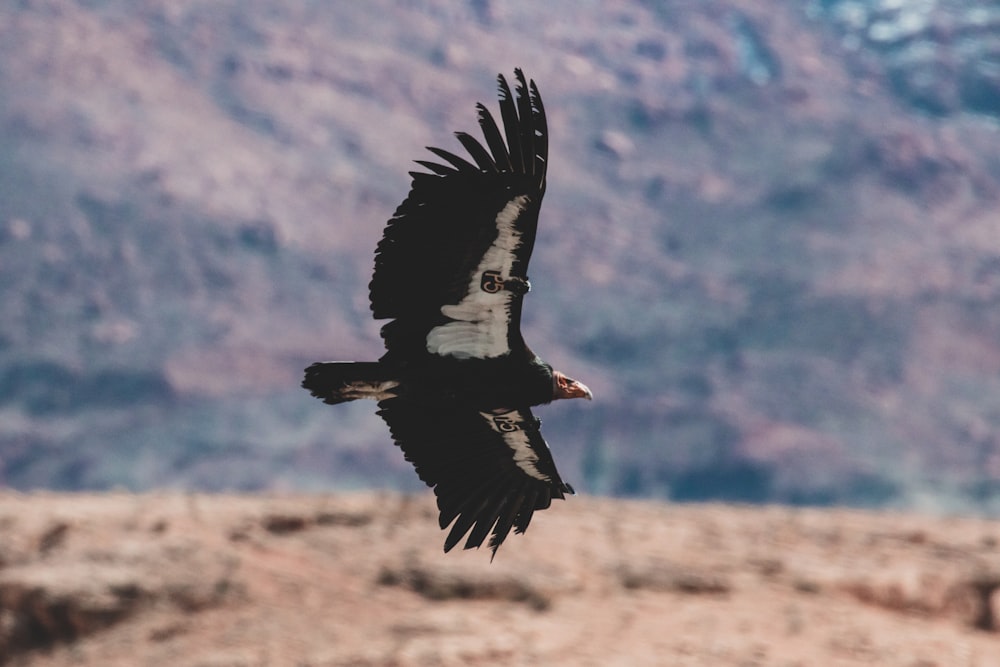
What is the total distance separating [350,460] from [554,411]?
26842 mm

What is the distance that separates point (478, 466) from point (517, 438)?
41 cm

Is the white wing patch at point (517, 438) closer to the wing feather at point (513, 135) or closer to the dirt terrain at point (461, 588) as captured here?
the wing feather at point (513, 135)

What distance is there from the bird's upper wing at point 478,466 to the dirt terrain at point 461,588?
6530mm

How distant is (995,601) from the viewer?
20859 millimetres

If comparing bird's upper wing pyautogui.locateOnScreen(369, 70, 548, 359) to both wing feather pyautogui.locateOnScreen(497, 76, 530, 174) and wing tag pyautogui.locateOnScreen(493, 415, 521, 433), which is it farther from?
wing tag pyautogui.locateOnScreen(493, 415, 521, 433)

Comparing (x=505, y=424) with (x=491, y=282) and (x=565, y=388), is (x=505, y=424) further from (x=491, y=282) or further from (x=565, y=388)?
(x=491, y=282)

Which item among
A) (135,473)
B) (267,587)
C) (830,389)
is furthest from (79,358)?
(267,587)

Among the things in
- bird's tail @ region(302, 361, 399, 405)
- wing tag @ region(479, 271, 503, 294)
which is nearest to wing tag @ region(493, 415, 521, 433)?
bird's tail @ region(302, 361, 399, 405)

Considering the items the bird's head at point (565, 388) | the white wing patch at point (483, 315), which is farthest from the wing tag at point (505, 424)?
the white wing patch at point (483, 315)

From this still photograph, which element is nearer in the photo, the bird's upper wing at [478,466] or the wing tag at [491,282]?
the wing tag at [491,282]

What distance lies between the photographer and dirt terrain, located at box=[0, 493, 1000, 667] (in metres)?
18.9

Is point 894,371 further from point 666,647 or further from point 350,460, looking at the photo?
point 666,647

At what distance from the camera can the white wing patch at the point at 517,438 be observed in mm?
11844

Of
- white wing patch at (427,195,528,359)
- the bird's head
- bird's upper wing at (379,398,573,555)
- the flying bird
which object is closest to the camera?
the flying bird
